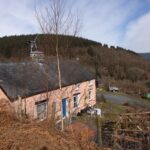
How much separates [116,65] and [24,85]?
7379cm

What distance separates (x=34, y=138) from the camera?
9.26 metres

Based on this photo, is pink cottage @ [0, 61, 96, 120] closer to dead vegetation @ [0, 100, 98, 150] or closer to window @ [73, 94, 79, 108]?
window @ [73, 94, 79, 108]

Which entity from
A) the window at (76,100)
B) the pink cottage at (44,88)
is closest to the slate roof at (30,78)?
the pink cottage at (44,88)

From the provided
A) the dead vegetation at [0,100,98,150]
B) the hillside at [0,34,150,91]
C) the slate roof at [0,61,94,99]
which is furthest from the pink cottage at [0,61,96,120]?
the hillside at [0,34,150,91]

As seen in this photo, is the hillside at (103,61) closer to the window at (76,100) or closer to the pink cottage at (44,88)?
the pink cottage at (44,88)

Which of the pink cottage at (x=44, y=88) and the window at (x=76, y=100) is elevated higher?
the pink cottage at (x=44, y=88)

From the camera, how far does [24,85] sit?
22.7 meters

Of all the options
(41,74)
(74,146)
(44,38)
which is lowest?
(74,146)

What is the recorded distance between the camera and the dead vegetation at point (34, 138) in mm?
8734

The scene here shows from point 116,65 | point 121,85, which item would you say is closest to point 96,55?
point 116,65

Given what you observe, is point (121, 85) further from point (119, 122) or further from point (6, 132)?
point (6, 132)

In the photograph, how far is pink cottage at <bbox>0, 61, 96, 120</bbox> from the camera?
2044 cm

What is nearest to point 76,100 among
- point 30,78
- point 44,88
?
point 44,88

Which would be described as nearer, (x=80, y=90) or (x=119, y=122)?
(x=119, y=122)
